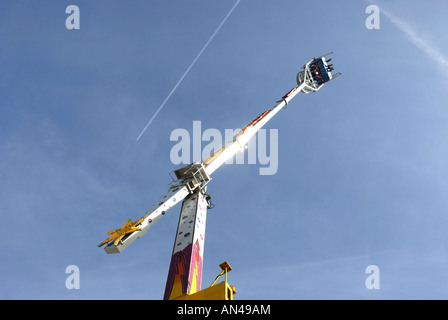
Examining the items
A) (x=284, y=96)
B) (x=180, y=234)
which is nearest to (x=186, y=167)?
(x=180, y=234)

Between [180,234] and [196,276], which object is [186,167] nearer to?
[180,234]

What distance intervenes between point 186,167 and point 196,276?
11145 mm

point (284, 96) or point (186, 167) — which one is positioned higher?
point (284, 96)

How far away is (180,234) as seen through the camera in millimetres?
26234

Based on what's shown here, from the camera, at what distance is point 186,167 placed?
3169cm

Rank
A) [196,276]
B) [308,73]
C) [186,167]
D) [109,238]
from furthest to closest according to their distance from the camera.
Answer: [308,73], [186,167], [109,238], [196,276]
